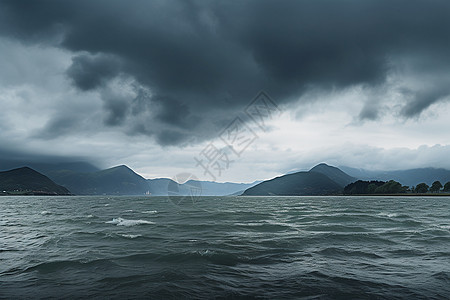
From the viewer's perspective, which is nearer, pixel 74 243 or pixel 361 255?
pixel 361 255

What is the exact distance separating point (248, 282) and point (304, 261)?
19.4 ft

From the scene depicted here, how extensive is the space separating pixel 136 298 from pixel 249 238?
53.7 feet

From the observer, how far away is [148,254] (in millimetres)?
19672

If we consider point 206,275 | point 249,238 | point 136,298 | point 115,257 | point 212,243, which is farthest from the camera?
point 249,238

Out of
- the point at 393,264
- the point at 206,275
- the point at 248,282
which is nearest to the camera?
the point at 248,282

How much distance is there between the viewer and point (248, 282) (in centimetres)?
1325

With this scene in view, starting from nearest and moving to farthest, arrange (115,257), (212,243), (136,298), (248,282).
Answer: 1. (136,298)
2. (248,282)
3. (115,257)
4. (212,243)

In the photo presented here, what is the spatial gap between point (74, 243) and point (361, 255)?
2501cm

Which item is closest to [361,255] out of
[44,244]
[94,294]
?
[94,294]

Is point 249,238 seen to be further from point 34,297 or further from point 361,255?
point 34,297

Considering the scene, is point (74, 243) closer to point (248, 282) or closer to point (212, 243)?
point (212, 243)

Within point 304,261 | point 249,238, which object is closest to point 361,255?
point 304,261

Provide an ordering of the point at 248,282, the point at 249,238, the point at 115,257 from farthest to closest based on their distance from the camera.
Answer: the point at 249,238 → the point at 115,257 → the point at 248,282

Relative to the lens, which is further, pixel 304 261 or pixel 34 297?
pixel 304 261
